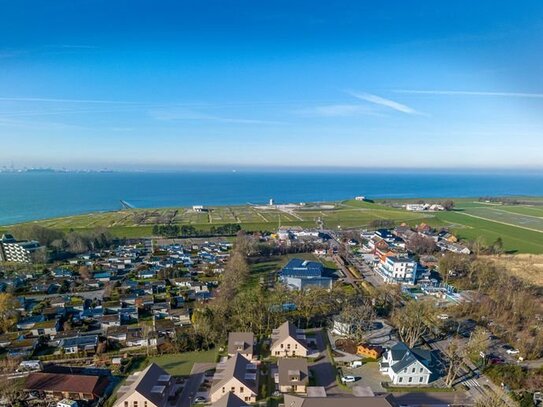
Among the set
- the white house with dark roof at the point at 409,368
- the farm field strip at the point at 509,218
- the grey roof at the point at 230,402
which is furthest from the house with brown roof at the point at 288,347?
the farm field strip at the point at 509,218

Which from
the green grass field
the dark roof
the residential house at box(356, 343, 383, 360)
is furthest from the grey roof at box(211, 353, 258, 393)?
the green grass field

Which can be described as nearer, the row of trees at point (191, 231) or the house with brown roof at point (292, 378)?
the house with brown roof at point (292, 378)

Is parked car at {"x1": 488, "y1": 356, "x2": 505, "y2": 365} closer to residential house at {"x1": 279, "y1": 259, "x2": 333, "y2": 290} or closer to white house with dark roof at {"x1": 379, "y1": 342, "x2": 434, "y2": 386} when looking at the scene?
white house with dark roof at {"x1": 379, "y1": 342, "x2": 434, "y2": 386}

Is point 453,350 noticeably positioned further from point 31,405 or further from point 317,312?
point 31,405

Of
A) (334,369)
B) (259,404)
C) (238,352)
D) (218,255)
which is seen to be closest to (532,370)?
(334,369)

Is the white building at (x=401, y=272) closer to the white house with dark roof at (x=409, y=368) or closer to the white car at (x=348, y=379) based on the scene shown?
the white house with dark roof at (x=409, y=368)

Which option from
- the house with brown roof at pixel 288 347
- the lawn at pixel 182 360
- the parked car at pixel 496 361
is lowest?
the lawn at pixel 182 360
